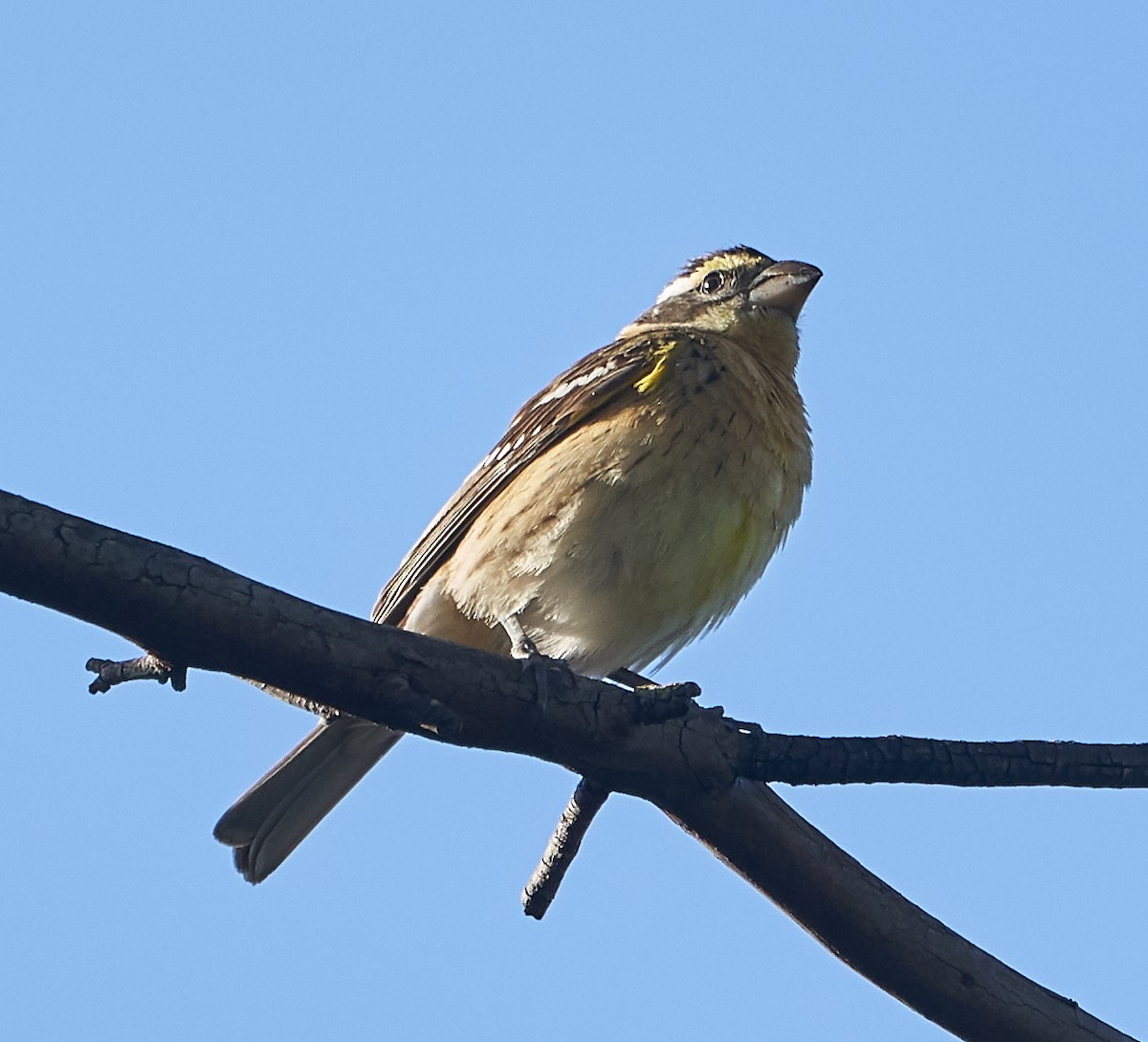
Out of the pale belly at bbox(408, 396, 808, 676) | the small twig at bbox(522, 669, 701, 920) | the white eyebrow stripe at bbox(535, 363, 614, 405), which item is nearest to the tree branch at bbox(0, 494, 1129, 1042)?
the small twig at bbox(522, 669, 701, 920)

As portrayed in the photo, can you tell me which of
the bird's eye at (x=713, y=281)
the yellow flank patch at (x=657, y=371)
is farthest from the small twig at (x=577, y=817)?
the bird's eye at (x=713, y=281)

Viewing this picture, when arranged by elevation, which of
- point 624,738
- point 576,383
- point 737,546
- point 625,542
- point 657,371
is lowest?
point 624,738

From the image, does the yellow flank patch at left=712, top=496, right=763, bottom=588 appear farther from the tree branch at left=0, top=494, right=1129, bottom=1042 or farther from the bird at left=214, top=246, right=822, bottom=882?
the tree branch at left=0, top=494, right=1129, bottom=1042

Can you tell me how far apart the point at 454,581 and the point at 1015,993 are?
114 inches

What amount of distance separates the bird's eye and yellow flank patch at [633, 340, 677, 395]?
50.3 inches

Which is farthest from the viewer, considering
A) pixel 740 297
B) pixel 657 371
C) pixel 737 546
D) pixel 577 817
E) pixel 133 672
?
pixel 740 297

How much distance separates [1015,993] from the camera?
4.26 metres

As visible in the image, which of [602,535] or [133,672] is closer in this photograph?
[133,672]

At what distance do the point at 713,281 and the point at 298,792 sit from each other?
356 centimetres

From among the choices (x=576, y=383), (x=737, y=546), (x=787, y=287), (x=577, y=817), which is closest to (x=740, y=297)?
(x=787, y=287)

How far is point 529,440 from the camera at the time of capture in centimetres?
667

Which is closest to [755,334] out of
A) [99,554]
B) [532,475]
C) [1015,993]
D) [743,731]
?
[532,475]

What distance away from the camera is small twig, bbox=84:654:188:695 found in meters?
3.88

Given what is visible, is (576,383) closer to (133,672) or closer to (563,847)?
(563,847)
